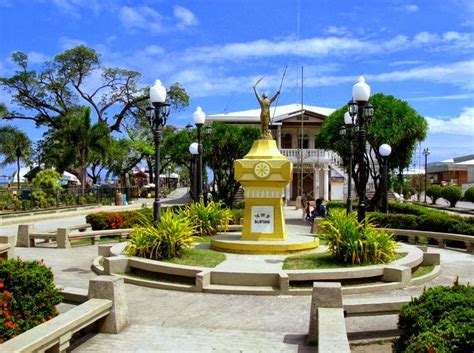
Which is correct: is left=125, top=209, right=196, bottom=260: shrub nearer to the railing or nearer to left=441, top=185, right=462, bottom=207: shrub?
the railing

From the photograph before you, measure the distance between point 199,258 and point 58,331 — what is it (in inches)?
232

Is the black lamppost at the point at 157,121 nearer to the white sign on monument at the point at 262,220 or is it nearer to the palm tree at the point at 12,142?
the white sign on monument at the point at 262,220

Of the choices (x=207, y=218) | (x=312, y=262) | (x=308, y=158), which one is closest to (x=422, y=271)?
(x=312, y=262)

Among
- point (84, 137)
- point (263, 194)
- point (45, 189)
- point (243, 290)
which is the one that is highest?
point (84, 137)

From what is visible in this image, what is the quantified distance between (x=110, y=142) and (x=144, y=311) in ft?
126

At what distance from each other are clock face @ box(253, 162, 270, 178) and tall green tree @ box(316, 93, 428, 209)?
1338 centimetres

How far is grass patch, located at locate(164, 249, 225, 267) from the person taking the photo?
34.7 ft

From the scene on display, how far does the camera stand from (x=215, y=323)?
738 cm

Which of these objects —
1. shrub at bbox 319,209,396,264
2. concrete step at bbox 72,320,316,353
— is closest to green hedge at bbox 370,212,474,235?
shrub at bbox 319,209,396,264

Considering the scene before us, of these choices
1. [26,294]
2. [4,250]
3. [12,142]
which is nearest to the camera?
[26,294]

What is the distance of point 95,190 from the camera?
42.9m

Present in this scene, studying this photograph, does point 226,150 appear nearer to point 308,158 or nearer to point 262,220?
point 308,158

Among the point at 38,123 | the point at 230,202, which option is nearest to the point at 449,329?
the point at 230,202

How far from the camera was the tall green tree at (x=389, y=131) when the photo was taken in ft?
83.9
